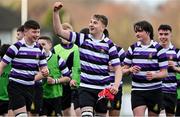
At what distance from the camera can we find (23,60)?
11156mm

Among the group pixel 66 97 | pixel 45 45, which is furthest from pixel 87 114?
pixel 66 97

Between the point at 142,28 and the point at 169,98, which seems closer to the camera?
the point at 142,28

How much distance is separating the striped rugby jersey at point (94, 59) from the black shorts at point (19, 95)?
3.29 feet

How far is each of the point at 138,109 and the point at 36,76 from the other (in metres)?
1.88

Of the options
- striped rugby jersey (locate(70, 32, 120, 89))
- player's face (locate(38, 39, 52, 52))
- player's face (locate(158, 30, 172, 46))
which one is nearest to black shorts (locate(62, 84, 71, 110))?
player's face (locate(38, 39, 52, 52))

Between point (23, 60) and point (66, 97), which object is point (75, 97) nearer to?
point (66, 97)

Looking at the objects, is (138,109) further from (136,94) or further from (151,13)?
(151,13)

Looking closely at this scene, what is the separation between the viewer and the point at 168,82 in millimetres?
13289

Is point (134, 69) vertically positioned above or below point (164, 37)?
below

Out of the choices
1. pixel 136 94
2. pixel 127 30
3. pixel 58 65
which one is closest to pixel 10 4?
pixel 127 30

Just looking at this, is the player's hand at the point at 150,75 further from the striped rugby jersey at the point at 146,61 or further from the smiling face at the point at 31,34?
the smiling face at the point at 31,34

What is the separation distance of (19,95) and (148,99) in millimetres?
2200

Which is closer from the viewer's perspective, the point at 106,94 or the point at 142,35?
the point at 106,94

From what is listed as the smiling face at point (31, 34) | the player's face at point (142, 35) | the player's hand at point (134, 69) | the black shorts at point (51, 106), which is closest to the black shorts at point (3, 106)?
the black shorts at point (51, 106)
